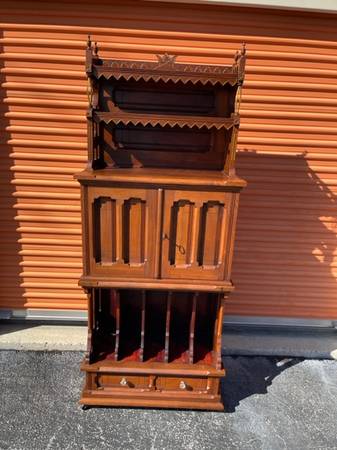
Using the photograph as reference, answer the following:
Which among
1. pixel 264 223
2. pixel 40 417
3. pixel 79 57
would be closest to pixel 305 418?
pixel 264 223

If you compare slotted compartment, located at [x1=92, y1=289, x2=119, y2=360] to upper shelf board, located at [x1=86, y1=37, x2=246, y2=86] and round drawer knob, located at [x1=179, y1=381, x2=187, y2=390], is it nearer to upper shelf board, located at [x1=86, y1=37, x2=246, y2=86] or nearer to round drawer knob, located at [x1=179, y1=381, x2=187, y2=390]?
round drawer knob, located at [x1=179, y1=381, x2=187, y2=390]

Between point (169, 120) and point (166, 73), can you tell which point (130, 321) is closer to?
point (169, 120)

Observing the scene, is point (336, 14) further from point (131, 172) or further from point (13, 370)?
point (13, 370)

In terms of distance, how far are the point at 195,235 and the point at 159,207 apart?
0.36m

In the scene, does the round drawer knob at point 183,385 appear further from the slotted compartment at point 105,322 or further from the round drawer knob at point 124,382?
the slotted compartment at point 105,322

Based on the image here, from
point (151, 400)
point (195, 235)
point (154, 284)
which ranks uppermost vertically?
point (195, 235)

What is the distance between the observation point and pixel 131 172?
8.96 ft

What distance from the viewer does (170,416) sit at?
2.89 metres

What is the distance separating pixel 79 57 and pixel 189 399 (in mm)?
3258

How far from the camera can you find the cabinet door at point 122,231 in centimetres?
255

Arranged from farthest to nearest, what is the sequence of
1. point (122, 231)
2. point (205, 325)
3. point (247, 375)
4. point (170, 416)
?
point (247, 375) < point (205, 325) < point (170, 416) < point (122, 231)

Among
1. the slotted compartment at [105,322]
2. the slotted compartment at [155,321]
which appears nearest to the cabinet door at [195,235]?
the slotted compartment at [155,321]

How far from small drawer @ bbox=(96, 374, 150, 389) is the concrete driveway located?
193mm

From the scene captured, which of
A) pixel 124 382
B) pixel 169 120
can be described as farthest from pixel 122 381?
pixel 169 120
